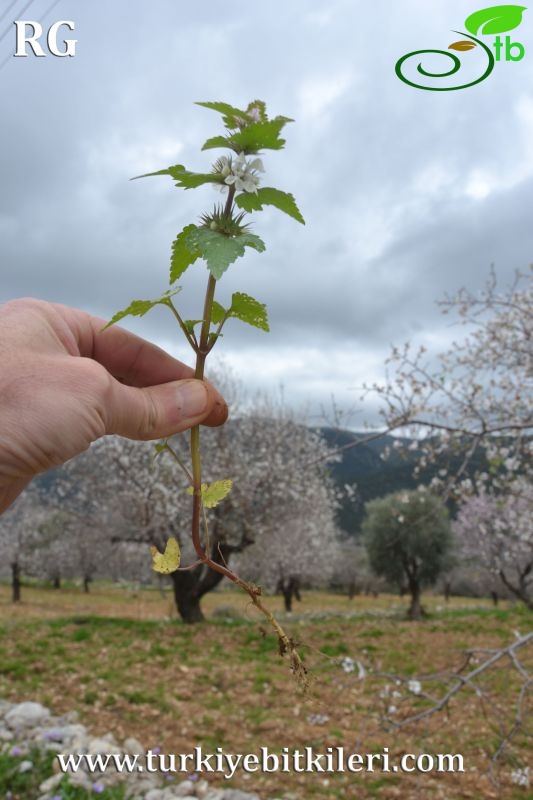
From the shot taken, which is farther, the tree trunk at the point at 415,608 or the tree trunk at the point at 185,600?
the tree trunk at the point at 415,608

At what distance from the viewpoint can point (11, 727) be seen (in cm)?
691

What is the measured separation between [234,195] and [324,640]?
14420mm

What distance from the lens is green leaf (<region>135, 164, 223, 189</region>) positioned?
3.43ft

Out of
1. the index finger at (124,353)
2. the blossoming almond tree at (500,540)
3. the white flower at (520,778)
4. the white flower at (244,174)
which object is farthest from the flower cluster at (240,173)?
the blossoming almond tree at (500,540)

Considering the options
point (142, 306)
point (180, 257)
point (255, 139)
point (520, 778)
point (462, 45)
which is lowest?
point (520, 778)

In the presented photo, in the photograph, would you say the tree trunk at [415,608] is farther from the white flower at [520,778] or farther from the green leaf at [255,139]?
the green leaf at [255,139]

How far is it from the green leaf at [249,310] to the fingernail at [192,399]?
28 centimetres

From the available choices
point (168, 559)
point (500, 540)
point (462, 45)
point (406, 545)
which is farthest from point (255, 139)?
point (500, 540)

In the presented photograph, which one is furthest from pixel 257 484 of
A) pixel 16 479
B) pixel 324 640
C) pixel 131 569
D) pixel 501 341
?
pixel 131 569

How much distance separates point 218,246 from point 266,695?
30.6 feet

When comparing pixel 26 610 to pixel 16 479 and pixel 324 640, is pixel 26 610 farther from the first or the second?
pixel 16 479

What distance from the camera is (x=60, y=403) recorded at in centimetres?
147

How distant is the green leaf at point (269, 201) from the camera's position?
1.06 metres

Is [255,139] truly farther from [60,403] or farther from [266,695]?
[266,695]
